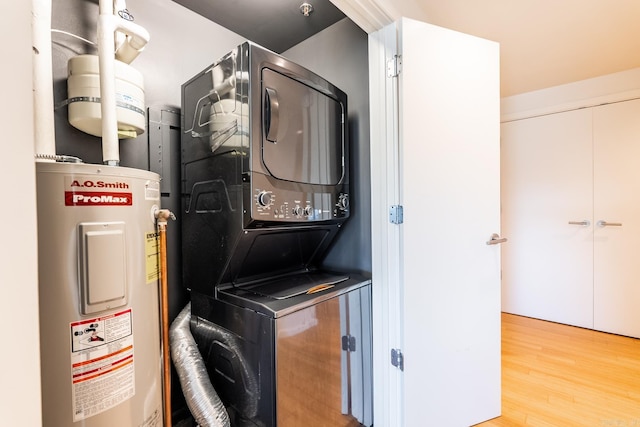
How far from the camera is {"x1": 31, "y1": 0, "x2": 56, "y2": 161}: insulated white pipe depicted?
94cm

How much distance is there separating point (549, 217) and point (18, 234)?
13.7 feet

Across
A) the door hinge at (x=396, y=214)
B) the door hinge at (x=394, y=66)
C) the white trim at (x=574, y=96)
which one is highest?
the white trim at (x=574, y=96)

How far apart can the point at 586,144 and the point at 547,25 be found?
1.58 m

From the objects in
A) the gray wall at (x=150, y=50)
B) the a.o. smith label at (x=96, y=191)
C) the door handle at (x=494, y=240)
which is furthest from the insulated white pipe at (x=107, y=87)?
the door handle at (x=494, y=240)

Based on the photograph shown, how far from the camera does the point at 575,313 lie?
3.02 meters

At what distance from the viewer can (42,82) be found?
38.3 inches

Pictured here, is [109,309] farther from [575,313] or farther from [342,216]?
[575,313]

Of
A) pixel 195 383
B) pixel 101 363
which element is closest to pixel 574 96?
pixel 195 383

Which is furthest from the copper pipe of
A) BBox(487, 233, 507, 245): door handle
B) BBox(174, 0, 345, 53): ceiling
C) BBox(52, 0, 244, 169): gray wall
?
BBox(487, 233, 507, 245): door handle

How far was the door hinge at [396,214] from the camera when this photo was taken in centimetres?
145

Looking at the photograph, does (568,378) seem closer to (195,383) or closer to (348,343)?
(348,343)

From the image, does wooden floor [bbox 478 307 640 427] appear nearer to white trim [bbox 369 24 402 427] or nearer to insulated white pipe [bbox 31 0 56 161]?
white trim [bbox 369 24 402 427]

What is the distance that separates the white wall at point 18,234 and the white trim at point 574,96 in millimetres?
4180

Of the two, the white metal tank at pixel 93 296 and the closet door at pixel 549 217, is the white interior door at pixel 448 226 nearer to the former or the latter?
the white metal tank at pixel 93 296
